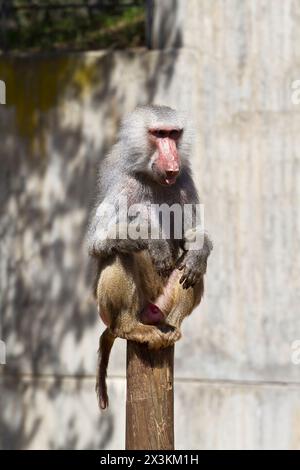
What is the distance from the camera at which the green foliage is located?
857 cm

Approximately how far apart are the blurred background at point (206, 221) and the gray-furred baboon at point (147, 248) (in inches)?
75.4

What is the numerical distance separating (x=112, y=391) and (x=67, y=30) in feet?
10.2

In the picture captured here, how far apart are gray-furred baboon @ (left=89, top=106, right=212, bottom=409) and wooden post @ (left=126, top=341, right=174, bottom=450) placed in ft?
0.47

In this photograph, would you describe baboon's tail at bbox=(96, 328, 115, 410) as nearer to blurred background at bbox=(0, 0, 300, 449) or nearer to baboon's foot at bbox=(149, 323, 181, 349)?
baboon's foot at bbox=(149, 323, 181, 349)

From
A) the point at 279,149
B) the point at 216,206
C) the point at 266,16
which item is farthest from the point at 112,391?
the point at 266,16

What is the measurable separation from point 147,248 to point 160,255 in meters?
0.08

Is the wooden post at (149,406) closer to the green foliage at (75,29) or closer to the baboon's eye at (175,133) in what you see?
the baboon's eye at (175,133)

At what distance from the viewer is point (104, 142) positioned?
7723mm

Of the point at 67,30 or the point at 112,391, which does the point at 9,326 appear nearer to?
the point at 112,391

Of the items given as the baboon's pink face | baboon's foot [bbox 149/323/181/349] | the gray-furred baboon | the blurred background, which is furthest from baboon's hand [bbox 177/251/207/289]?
the blurred background

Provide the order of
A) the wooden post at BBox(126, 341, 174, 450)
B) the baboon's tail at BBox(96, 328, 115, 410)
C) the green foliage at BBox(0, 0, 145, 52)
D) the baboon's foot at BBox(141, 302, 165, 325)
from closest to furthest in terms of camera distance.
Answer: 1. the wooden post at BBox(126, 341, 174, 450)
2. the baboon's foot at BBox(141, 302, 165, 325)
3. the baboon's tail at BBox(96, 328, 115, 410)
4. the green foliage at BBox(0, 0, 145, 52)

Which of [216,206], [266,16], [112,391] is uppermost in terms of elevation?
[266,16]

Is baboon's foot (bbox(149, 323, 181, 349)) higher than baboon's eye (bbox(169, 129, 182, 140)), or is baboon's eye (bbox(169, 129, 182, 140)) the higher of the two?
baboon's eye (bbox(169, 129, 182, 140))

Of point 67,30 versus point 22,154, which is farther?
point 67,30
